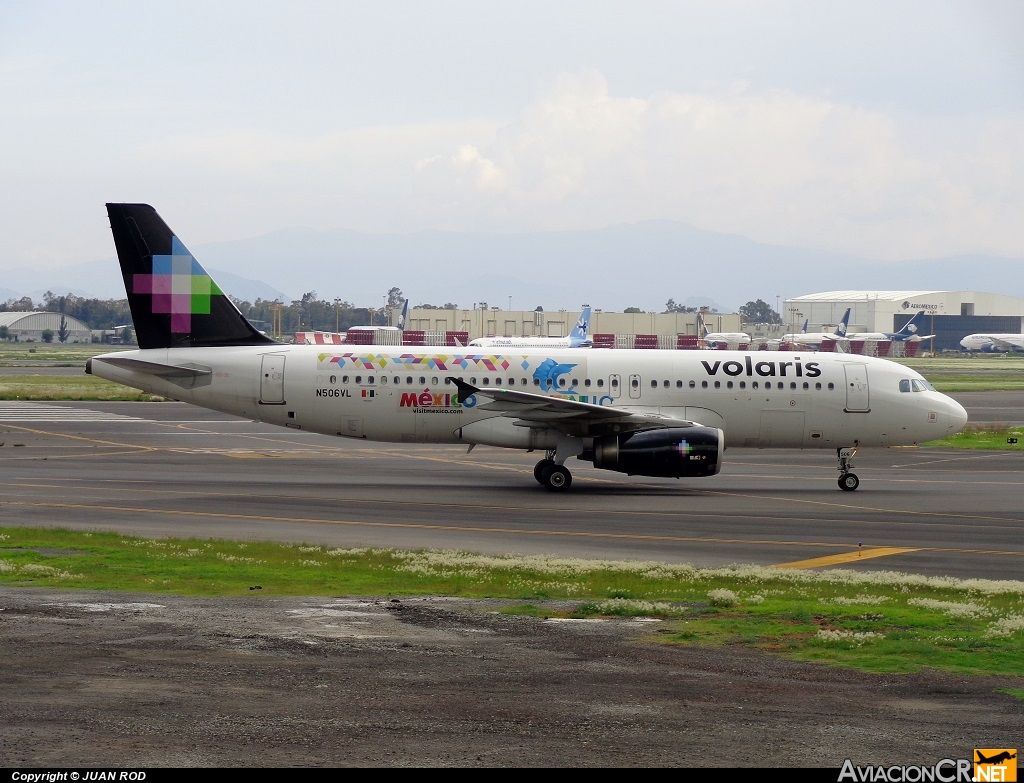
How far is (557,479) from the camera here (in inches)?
1307

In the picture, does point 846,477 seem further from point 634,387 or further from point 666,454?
point 634,387

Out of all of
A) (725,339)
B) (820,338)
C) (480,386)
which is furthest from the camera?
(820,338)

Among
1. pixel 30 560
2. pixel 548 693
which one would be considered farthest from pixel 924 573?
pixel 30 560

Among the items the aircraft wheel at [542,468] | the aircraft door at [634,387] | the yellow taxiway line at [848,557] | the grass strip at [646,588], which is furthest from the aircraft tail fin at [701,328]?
the grass strip at [646,588]

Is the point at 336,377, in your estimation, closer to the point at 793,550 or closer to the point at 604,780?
the point at 793,550

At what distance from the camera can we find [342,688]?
459 inches

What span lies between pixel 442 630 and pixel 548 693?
331 centimetres

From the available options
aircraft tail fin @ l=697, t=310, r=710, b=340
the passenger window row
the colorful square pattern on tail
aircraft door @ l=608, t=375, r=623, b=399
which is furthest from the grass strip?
aircraft tail fin @ l=697, t=310, r=710, b=340

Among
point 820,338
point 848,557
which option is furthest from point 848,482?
point 820,338

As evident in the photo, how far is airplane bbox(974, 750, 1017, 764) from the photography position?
959 centimetres

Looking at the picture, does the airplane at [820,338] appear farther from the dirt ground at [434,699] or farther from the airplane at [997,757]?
the airplane at [997,757]

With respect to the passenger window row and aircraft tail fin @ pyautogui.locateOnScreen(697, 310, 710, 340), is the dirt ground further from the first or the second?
aircraft tail fin @ pyautogui.locateOnScreen(697, 310, 710, 340)

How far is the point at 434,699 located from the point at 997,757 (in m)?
5.13

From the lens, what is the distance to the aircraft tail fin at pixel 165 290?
33.8m
